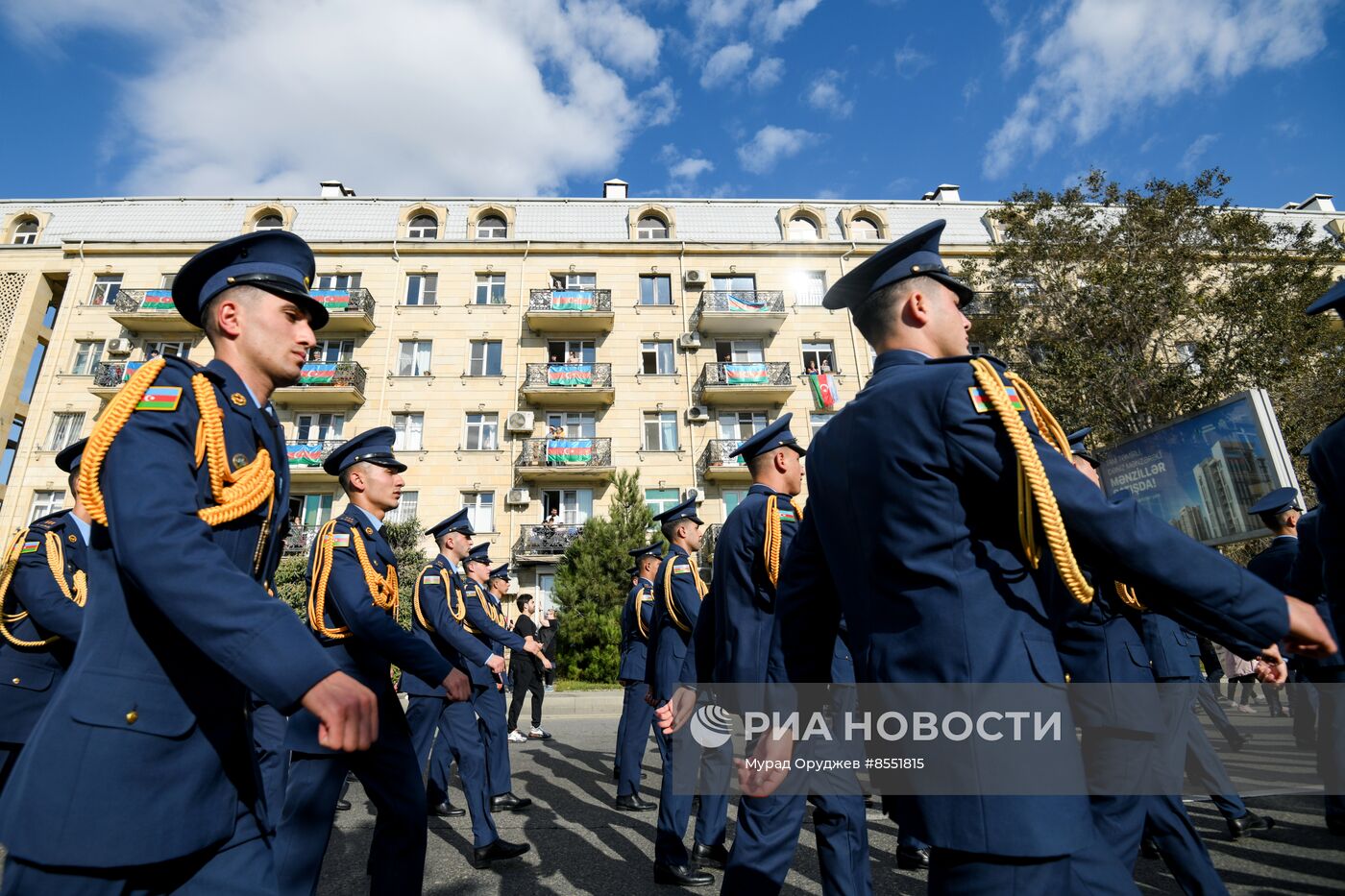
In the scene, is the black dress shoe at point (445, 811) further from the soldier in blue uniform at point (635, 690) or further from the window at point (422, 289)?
the window at point (422, 289)

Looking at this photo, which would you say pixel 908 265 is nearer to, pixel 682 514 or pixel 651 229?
pixel 682 514

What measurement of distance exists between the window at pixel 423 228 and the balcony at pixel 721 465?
15.1 meters

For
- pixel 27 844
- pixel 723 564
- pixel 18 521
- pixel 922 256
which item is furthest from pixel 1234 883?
pixel 18 521

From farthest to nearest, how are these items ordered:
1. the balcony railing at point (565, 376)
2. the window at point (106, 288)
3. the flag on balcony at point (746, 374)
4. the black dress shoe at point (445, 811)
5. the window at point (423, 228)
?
the window at point (423, 228) < the window at point (106, 288) < the flag on balcony at point (746, 374) < the balcony railing at point (565, 376) < the black dress shoe at point (445, 811)

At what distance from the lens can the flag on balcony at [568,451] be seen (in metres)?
26.2

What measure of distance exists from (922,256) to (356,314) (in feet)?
92.3

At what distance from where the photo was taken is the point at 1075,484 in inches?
64.6

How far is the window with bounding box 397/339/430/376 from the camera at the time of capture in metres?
27.8

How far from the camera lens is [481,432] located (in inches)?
1066

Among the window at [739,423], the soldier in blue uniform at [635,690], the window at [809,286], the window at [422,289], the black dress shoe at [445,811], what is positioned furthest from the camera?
the window at [809,286]

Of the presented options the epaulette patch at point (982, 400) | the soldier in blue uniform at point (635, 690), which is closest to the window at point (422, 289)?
the soldier in blue uniform at point (635, 690)

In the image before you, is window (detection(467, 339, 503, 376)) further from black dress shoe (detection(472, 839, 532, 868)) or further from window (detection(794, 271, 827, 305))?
black dress shoe (detection(472, 839, 532, 868))

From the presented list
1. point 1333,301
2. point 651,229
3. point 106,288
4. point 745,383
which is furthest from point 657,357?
point 1333,301

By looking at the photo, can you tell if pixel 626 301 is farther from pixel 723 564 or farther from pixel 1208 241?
pixel 723 564
